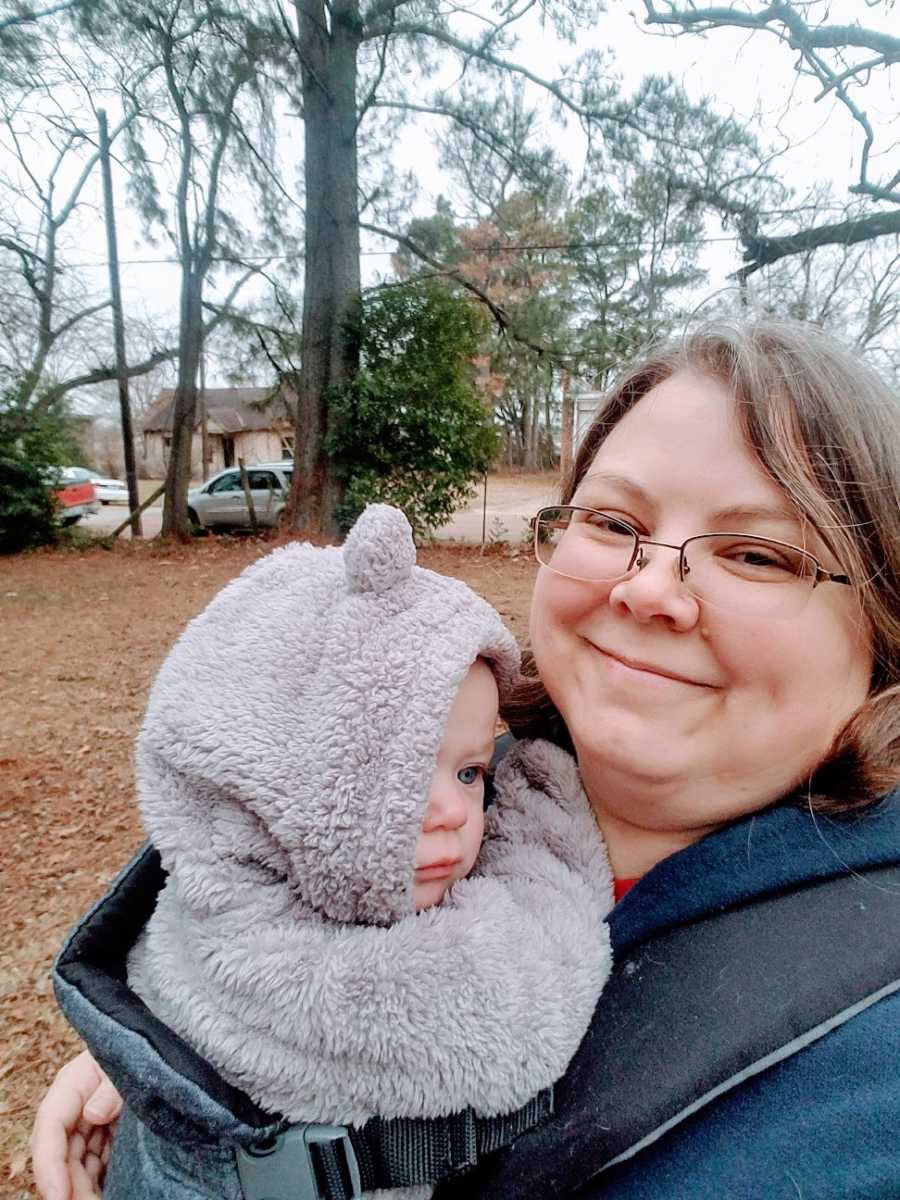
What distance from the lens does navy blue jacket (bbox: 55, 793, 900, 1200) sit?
29.8 inches

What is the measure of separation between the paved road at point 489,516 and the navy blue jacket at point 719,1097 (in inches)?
242

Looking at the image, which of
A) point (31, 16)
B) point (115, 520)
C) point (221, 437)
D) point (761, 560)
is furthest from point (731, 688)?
point (221, 437)

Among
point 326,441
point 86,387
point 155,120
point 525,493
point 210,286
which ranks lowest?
point 525,493

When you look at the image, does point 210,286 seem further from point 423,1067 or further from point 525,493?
point 423,1067

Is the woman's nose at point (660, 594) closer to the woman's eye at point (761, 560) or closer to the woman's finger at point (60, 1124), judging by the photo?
the woman's eye at point (761, 560)

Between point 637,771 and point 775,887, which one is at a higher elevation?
point 637,771

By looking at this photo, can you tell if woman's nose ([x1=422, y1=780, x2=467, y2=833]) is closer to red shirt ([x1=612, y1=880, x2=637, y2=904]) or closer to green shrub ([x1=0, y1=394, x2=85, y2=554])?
red shirt ([x1=612, y1=880, x2=637, y2=904])

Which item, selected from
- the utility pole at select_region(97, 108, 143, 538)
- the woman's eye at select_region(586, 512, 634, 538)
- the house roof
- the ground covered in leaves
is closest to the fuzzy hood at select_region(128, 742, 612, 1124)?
the woman's eye at select_region(586, 512, 634, 538)

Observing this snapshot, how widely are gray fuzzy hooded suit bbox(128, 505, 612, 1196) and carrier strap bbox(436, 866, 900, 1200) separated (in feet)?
0.17

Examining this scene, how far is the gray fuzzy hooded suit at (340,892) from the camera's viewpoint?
0.86 m

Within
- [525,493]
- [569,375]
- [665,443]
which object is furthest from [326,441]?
[525,493]

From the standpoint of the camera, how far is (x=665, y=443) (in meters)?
1.06

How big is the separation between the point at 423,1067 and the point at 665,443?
0.84m

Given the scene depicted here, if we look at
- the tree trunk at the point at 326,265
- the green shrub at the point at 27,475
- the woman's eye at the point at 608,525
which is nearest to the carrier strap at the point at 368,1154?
the woman's eye at the point at 608,525
